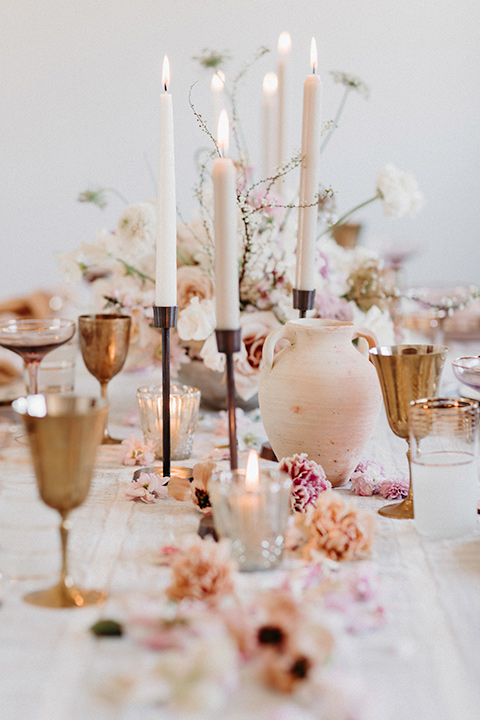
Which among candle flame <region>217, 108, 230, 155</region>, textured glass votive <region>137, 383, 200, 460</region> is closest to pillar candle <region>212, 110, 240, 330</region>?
candle flame <region>217, 108, 230, 155</region>

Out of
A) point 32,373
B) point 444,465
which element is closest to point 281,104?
point 32,373

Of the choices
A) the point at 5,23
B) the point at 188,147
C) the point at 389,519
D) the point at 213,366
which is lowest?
the point at 389,519

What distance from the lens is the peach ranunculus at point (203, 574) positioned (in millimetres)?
619

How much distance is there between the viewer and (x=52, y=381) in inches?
55.1

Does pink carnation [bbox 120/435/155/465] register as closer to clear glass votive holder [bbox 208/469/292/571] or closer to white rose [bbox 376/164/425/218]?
clear glass votive holder [bbox 208/469/292/571]

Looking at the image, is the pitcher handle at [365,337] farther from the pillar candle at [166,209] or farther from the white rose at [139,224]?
the white rose at [139,224]

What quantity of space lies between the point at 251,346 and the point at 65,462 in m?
0.71

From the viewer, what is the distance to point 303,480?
0.85 meters

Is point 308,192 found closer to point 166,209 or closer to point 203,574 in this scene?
point 166,209

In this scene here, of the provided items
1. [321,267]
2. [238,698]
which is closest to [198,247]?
[321,267]

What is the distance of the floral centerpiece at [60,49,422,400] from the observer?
129 cm

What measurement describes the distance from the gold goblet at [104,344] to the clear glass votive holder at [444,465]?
1.87 ft

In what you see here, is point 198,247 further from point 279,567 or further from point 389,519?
point 279,567

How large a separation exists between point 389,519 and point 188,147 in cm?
352
